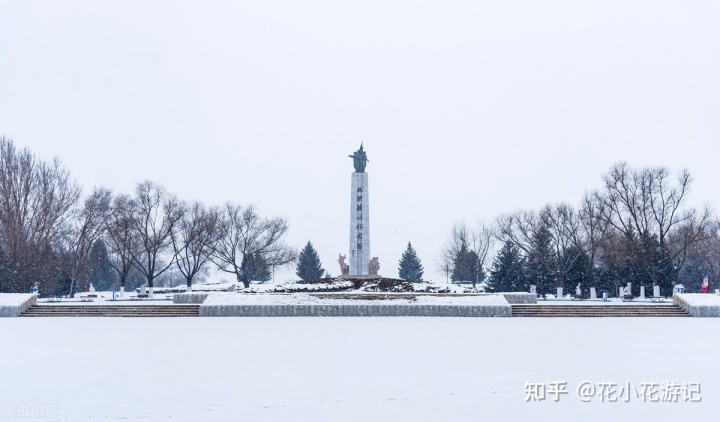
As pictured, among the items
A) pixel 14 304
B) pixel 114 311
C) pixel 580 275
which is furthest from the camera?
pixel 580 275

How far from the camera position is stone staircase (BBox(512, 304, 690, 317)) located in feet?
79.5

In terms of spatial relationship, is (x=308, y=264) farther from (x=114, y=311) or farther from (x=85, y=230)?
(x=114, y=311)

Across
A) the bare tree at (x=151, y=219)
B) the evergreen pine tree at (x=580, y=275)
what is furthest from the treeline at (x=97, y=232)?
the evergreen pine tree at (x=580, y=275)

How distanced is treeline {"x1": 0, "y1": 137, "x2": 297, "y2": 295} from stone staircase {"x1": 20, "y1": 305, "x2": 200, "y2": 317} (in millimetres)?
12266

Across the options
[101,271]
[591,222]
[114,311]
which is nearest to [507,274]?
[591,222]

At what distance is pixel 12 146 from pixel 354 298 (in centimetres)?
2474

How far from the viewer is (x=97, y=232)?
1790 inches

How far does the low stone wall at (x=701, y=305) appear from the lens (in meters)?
23.5

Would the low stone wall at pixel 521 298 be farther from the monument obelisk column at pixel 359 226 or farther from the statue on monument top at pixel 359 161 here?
the statue on monument top at pixel 359 161

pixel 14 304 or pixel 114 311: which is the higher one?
pixel 14 304

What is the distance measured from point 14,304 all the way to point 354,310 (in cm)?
1229
